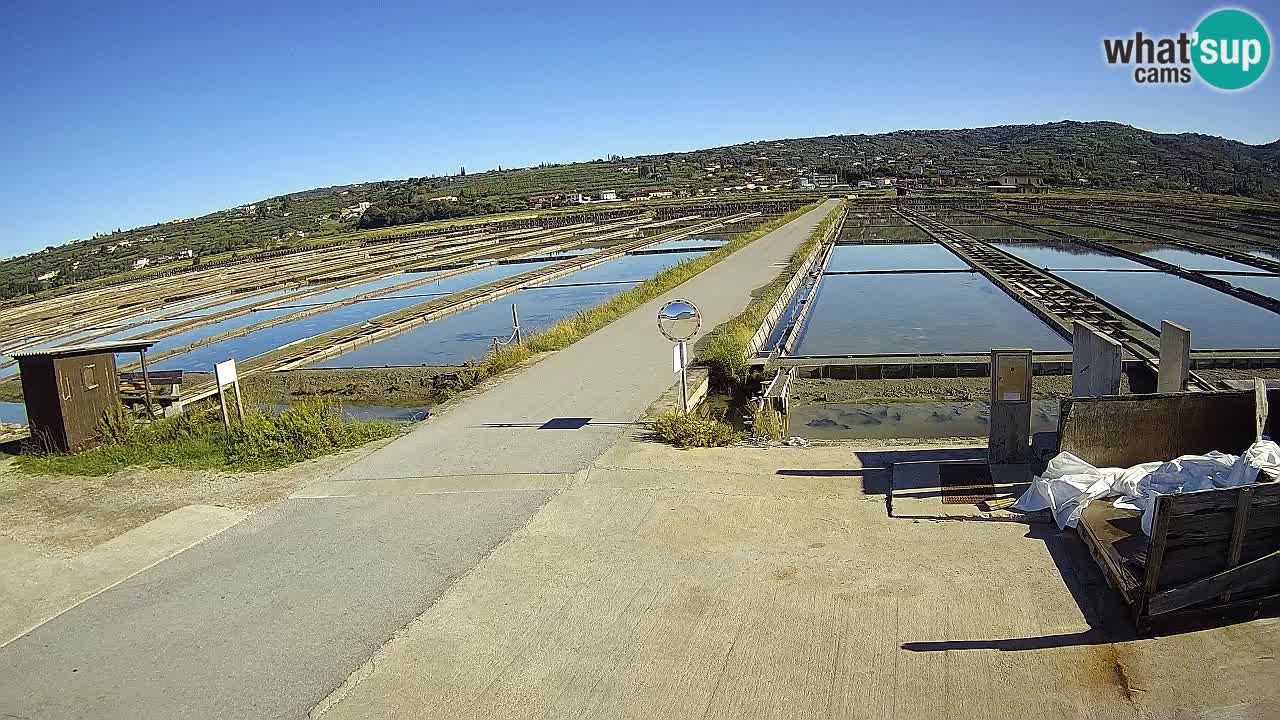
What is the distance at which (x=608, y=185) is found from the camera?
131750 mm

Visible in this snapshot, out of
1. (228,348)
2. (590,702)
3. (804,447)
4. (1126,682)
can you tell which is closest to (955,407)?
(804,447)

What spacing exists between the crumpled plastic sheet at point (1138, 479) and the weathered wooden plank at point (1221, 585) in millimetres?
853

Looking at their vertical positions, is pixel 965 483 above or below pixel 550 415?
above

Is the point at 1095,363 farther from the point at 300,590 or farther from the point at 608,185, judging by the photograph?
the point at 608,185

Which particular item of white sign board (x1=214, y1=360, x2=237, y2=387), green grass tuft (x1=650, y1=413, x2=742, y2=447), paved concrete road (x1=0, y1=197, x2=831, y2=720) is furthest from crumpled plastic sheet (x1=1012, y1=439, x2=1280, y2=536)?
white sign board (x1=214, y1=360, x2=237, y2=387)

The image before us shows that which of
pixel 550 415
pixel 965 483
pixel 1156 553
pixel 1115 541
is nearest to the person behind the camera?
pixel 1156 553

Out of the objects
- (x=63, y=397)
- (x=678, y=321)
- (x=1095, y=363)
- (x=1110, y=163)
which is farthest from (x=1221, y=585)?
(x=1110, y=163)

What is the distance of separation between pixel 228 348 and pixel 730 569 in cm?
1821

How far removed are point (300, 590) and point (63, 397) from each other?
18.1ft

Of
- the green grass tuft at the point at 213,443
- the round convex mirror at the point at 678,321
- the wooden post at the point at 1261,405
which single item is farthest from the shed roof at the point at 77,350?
the wooden post at the point at 1261,405

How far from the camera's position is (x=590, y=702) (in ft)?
13.8

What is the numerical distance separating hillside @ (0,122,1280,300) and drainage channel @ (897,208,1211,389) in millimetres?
45315

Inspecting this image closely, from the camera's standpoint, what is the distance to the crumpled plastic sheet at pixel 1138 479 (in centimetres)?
555

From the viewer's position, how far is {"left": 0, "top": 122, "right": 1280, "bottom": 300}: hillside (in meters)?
71.9
